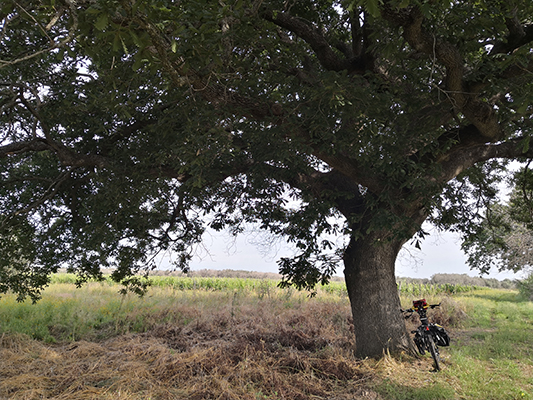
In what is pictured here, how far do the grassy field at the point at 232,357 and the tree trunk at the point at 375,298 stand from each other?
373mm

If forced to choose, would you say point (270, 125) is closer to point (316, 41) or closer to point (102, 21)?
point (316, 41)

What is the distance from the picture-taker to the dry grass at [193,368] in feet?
18.3

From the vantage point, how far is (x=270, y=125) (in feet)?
20.0

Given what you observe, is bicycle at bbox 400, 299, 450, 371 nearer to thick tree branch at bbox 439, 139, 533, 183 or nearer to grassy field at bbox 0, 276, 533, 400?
grassy field at bbox 0, 276, 533, 400

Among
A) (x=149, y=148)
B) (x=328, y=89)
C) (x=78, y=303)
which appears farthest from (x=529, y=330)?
(x=78, y=303)

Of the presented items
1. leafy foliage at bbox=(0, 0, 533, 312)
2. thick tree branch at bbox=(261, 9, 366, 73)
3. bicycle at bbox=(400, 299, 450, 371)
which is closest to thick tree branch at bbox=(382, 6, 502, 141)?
leafy foliage at bbox=(0, 0, 533, 312)

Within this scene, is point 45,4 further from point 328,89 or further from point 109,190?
point 109,190

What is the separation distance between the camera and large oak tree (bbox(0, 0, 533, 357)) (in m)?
4.34

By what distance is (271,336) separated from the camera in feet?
29.7

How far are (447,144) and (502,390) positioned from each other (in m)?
4.22

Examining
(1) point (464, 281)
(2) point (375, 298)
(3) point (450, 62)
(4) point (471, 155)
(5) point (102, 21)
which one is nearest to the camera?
(5) point (102, 21)

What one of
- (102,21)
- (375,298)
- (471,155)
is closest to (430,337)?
(375,298)

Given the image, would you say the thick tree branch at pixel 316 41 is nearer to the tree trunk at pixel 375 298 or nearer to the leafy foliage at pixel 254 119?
the leafy foliage at pixel 254 119

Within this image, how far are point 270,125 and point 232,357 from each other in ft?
14.9
